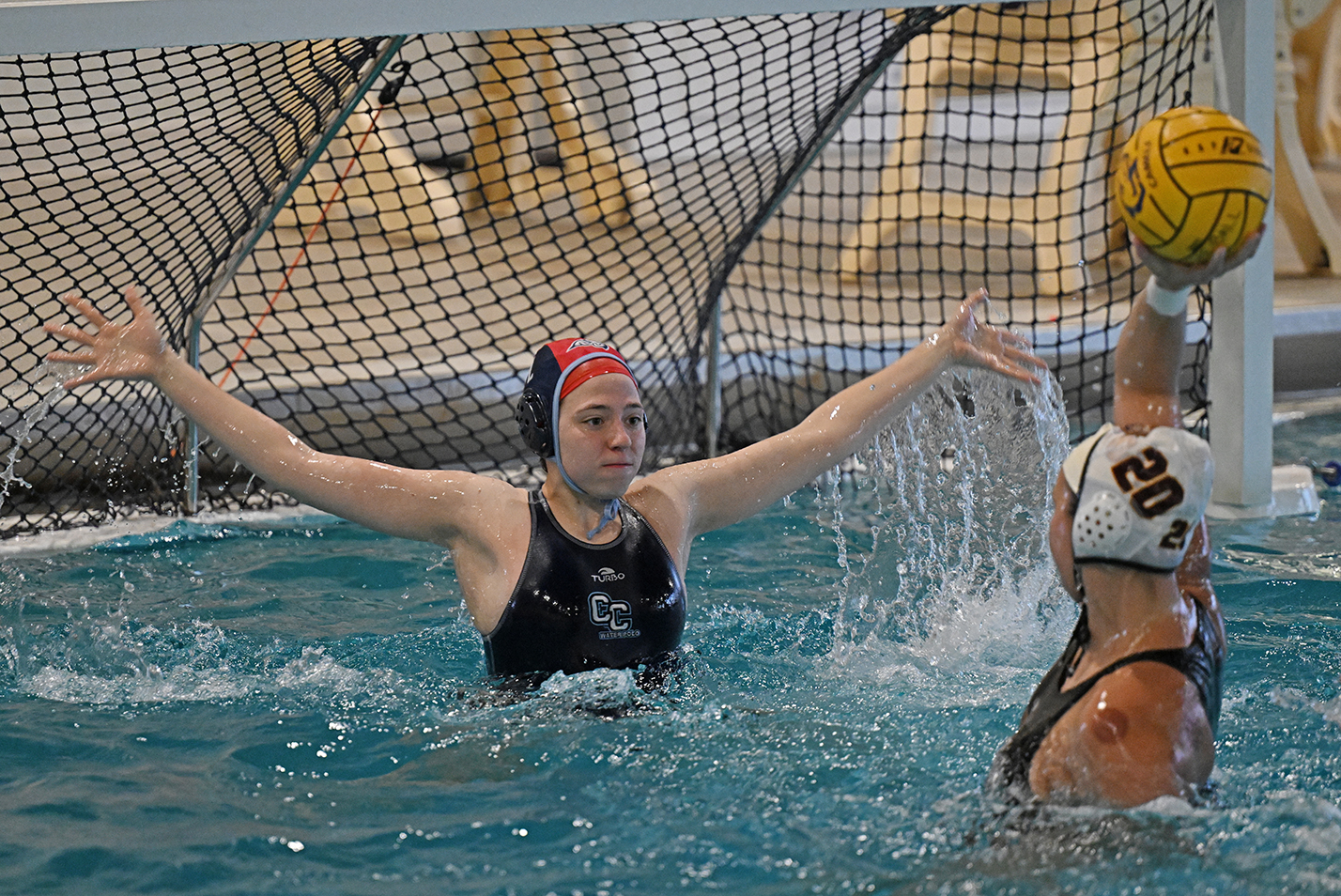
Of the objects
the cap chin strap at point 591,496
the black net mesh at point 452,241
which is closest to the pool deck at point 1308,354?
the black net mesh at point 452,241

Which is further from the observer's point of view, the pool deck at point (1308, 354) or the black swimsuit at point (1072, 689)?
the pool deck at point (1308, 354)

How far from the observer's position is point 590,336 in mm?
6930

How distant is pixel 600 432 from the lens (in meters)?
2.89

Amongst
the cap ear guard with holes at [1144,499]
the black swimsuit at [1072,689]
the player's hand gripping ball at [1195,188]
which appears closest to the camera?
the player's hand gripping ball at [1195,188]

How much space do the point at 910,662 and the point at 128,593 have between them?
2.29 m

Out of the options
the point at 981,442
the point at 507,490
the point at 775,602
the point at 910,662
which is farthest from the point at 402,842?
the point at 981,442

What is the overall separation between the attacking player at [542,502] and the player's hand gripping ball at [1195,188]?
1222 mm

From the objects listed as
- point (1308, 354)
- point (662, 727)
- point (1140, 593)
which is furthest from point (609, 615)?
point (1308, 354)

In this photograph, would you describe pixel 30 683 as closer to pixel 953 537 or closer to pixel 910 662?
pixel 910 662

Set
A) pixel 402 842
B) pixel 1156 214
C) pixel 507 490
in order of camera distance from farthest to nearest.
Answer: pixel 507 490, pixel 402 842, pixel 1156 214

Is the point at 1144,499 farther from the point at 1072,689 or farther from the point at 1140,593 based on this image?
the point at 1072,689

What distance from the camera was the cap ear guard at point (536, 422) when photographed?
2930 mm

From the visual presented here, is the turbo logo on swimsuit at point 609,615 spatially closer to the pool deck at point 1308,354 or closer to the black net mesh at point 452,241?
the black net mesh at point 452,241

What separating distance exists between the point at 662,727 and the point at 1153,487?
1276 millimetres
